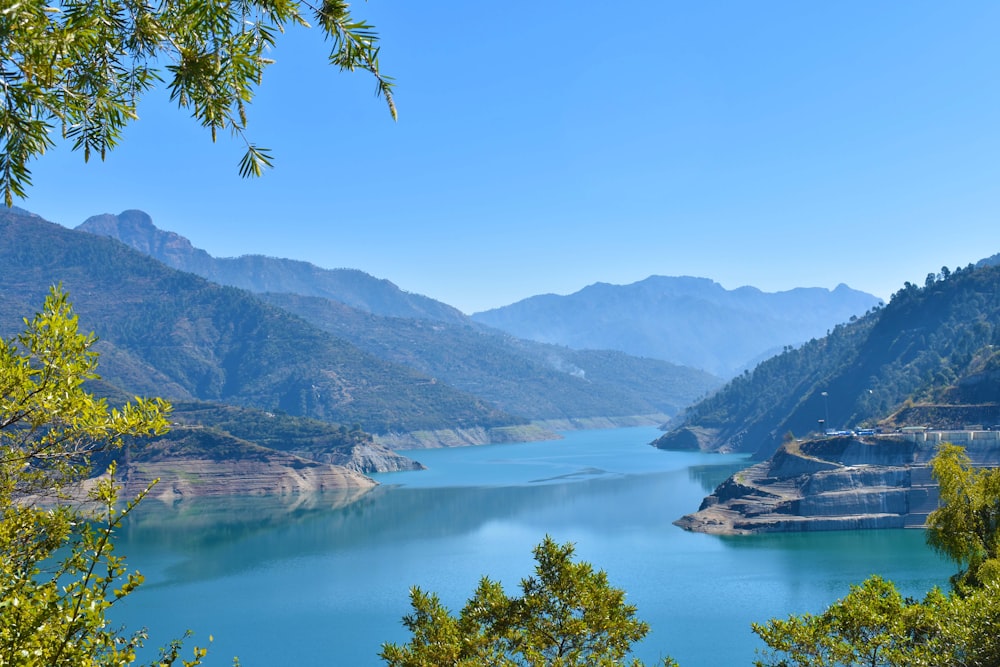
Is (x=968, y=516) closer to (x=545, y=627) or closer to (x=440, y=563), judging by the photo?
(x=545, y=627)

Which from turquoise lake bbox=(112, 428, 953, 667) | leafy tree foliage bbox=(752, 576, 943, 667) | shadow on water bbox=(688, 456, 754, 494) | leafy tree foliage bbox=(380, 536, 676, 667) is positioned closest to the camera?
leafy tree foliage bbox=(380, 536, 676, 667)

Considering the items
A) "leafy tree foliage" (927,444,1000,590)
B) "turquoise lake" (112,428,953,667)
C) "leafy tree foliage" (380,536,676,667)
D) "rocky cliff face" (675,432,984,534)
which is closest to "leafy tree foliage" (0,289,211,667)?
"leafy tree foliage" (380,536,676,667)

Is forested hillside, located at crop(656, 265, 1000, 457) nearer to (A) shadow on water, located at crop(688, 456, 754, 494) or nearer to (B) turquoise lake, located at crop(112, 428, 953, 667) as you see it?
(A) shadow on water, located at crop(688, 456, 754, 494)

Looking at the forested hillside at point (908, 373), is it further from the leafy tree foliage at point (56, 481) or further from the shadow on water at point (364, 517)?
the leafy tree foliage at point (56, 481)

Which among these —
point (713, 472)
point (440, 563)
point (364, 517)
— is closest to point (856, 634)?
point (440, 563)

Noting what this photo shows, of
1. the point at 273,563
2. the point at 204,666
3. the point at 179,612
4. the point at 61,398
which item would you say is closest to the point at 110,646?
the point at 61,398

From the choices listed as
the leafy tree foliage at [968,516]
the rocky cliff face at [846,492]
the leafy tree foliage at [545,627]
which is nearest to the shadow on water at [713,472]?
the rocky cliff face at [846,492]

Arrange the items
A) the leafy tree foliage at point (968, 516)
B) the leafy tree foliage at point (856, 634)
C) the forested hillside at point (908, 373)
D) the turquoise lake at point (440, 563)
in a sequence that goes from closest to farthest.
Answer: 1. the leafy tree foliage at point (856, 634)
2. the leafy tree foliage at point (968, 516)
3. the turquoise lake at point (440, 563)
4. the forested hillside at point (908, 373)
